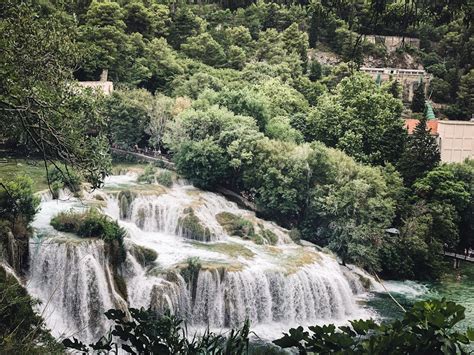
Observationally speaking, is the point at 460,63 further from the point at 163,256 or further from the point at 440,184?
the point at 163,256

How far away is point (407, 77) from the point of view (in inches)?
1940

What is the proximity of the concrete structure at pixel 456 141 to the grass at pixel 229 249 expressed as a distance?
16.9 m

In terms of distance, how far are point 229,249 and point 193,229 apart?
182 cm

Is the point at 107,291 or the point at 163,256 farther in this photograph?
the point at 163,256

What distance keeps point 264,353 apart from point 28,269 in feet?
42.6

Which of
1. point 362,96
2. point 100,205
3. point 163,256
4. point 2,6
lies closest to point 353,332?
point 2,6

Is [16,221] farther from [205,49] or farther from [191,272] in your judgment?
[205,49]

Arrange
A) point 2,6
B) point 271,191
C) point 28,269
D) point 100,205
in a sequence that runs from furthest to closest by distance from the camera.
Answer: point 271,191
point 100,205
point 28,269
point 2,6

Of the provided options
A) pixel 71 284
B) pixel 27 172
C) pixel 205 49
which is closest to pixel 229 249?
pixel 71 284

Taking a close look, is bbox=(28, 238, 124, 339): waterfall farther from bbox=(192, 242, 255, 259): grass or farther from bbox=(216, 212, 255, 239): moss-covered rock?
bbox=(216, 212, 255, 239): moss-covered rock

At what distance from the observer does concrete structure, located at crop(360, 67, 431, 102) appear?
4844 centimetres

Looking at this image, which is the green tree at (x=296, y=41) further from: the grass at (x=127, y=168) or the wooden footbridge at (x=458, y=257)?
the wooden footbridge at (x=458, y=257)

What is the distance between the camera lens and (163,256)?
19.0m

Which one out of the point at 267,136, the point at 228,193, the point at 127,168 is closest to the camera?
the point at 228,193
